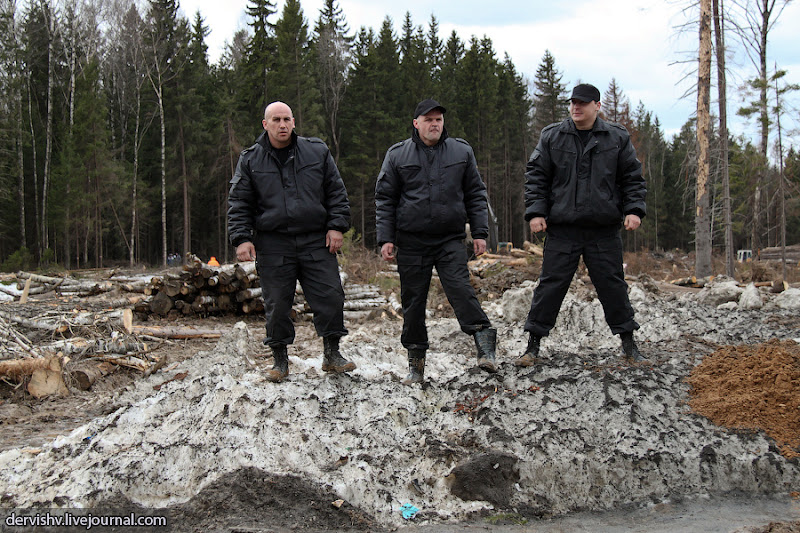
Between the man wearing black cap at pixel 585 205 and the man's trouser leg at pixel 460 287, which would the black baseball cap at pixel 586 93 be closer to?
the man wearing black cap at pixel 585 205

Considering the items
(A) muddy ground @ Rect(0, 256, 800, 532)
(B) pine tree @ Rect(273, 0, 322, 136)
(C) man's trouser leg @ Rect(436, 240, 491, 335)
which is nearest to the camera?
(A) muddy ground @ Rect(0, 256, 800, 532)

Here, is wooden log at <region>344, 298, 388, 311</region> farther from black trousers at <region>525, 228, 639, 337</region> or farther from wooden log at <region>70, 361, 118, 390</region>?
black trousers at <region>525, 228, 639, 337</region>

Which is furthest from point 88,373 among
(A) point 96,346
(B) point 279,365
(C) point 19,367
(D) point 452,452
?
(D) point 452,452

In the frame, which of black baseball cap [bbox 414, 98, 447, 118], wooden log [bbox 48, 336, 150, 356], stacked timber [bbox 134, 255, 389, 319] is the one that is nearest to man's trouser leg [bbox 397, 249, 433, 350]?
black baseball cap [bbox 414, 98, 447, 118]

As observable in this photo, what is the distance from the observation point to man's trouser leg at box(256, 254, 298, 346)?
397 cm

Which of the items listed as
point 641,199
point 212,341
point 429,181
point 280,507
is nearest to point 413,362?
point 429,181

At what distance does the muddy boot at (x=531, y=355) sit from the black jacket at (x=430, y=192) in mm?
926

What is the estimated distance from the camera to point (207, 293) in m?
9.41

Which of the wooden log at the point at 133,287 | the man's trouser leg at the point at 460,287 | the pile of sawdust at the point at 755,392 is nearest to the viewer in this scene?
the pile of sawdust at the point at 755,392

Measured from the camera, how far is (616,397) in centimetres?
352

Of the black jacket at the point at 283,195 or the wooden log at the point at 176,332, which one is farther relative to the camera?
the wooden log at the point at 176,332

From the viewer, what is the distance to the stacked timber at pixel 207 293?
9.23 metres

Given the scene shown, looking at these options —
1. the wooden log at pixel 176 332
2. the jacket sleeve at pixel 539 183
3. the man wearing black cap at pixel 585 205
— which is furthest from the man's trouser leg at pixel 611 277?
the wooden log at pixel 176 332

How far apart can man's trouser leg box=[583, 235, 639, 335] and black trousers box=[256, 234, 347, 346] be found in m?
1.87
